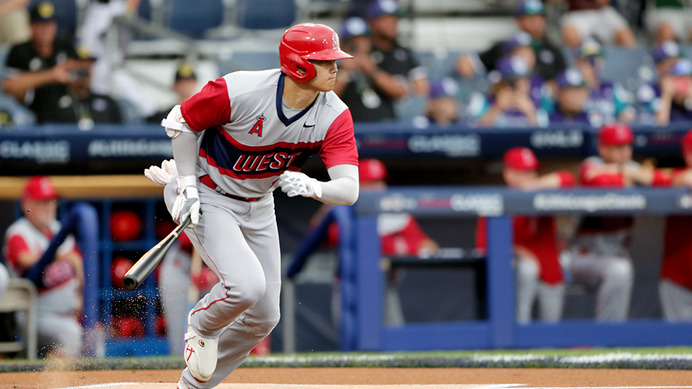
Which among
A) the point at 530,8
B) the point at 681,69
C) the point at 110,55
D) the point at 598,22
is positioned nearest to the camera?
A: the point at 110,55

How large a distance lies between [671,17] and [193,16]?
488cm

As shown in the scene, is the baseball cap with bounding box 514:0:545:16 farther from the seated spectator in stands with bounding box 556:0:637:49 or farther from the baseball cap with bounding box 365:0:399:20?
the baseball cap with bounding box 365:0:399:20

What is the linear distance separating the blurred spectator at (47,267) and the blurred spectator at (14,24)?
2.13m

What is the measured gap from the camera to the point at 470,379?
4.34 meters

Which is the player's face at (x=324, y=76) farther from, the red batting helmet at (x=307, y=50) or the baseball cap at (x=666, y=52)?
the baseball cap at (x=666, y=52)

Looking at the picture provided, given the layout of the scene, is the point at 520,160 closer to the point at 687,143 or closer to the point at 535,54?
the point at 687,143

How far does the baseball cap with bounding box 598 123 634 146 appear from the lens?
649 centimetres

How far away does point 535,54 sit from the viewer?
28.4 feet

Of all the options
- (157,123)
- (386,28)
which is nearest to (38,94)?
(157,123)

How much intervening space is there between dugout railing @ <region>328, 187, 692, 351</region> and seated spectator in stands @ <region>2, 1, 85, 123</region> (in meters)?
2.54

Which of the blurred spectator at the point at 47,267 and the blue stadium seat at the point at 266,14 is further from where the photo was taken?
the blue stadium seat at the point at 266,14

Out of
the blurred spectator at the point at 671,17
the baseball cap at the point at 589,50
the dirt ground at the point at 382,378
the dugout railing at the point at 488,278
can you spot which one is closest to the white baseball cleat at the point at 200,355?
the dirt ground at the point at 382,378

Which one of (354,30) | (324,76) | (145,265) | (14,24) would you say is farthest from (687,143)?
(14,24)

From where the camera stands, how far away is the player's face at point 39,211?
6.15 m
